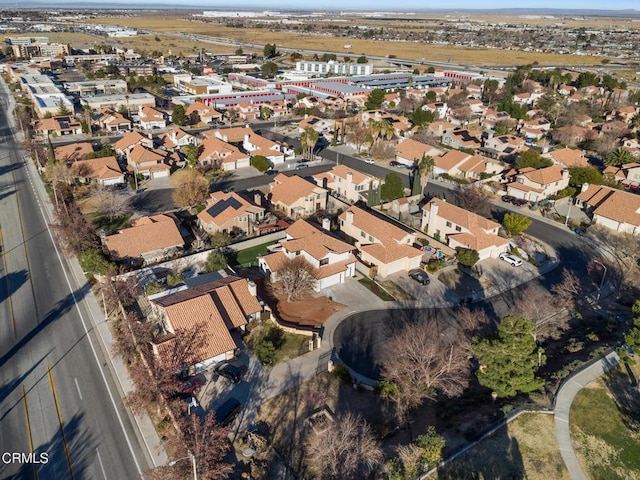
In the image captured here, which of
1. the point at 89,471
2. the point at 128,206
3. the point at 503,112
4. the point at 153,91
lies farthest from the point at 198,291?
the point at 153,91

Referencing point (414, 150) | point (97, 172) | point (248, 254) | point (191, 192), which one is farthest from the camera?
point (414, 150)

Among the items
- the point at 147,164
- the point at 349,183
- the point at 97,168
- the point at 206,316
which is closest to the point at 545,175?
the point at 349,183

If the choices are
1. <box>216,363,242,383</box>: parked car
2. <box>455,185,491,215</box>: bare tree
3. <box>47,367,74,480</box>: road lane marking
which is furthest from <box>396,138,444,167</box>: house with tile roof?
<box>47,367,74,480</box>: road lane marking

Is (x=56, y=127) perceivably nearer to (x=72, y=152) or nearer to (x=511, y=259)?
(x=72, y=152)

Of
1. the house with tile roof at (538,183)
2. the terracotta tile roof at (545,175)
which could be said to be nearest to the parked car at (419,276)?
the house with tile roof at (538,183)

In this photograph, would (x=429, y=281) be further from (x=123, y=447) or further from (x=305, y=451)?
(x=123, y=447)

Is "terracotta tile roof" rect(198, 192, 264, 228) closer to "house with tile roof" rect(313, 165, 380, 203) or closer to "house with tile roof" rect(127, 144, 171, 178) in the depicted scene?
"house with tile roof" rect(313, 165, 380, 203)
